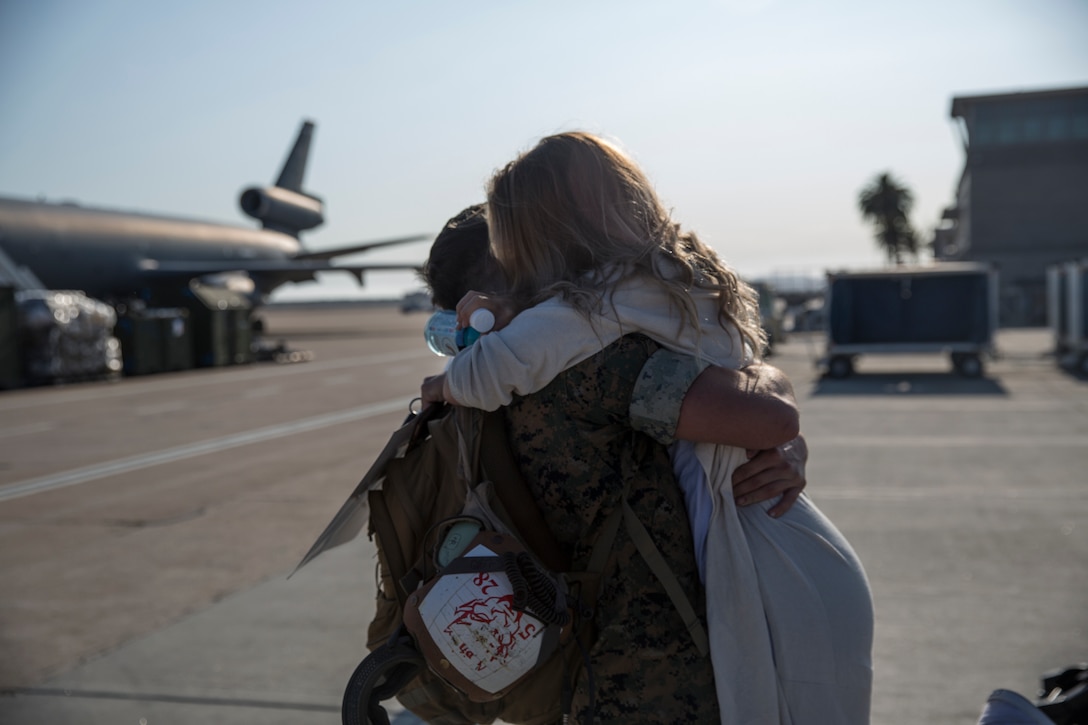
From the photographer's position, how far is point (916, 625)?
453 centimetres

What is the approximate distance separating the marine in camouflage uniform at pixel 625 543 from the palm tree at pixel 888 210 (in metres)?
79.9

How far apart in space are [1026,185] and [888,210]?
3336 centimetres

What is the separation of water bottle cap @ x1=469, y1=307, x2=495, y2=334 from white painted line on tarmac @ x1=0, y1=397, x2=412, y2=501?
589 centimetres

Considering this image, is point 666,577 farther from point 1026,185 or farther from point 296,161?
point 1026,185

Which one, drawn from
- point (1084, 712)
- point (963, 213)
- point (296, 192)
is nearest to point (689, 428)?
point (1084, 712)

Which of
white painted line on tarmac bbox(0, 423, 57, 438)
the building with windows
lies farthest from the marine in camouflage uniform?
the building with windows

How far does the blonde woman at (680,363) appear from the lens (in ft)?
5.17

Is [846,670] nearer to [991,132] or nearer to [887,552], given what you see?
[887,552]

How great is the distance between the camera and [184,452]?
11.0 metres

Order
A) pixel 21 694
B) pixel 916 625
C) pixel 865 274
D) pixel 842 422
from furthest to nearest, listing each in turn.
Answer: pixel 865 274 → pixel 842 422 → pixel 916 625 → pixel 21 694

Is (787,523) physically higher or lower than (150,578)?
higher

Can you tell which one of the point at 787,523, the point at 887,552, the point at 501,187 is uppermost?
the point at 501,187

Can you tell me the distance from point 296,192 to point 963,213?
3454 centimetres

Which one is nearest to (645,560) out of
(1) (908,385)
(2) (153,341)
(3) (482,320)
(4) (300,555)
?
(3) (482,320)
